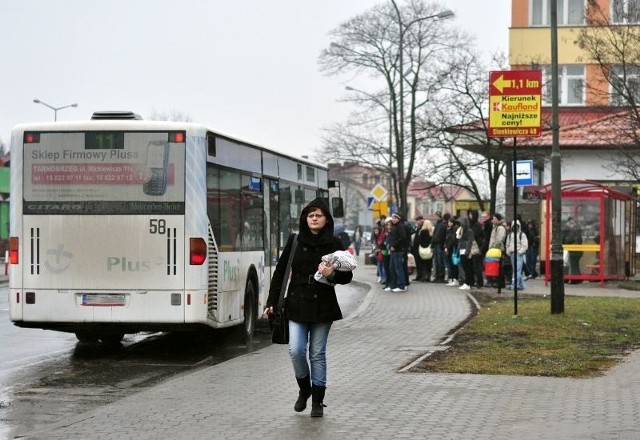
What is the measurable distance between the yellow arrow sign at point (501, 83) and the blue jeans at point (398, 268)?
9187mm

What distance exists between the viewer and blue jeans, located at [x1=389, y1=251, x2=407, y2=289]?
27109mm

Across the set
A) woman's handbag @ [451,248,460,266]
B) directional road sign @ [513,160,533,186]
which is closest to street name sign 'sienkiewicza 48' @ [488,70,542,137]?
directional road sign @ [513,160,533,186]

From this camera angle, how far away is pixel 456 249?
29219 mm

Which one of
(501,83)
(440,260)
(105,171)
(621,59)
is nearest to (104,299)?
(105,171)

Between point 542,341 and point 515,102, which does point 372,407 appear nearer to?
point 542,341

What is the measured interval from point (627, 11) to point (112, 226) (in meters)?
20.5

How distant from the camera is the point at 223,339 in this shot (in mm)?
17781

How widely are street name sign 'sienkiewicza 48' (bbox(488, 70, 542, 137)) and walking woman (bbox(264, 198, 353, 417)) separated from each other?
8865 mm

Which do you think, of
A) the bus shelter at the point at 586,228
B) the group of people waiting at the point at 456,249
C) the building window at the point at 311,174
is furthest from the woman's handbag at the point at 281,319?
the bus shelter at the point at 586,228

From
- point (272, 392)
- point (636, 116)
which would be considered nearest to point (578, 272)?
point (636, 116)

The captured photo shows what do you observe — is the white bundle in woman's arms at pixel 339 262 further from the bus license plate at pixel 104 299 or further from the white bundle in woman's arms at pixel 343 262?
the bus license plate at pixel 104 299

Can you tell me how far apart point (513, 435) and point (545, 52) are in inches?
1798

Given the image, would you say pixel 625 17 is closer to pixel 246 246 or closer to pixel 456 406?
pixel 246 246

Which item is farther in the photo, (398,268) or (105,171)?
(398,268)
